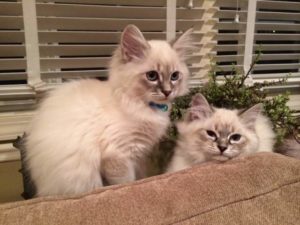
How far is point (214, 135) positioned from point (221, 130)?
0.10ft

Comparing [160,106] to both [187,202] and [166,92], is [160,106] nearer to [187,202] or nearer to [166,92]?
[166,92]

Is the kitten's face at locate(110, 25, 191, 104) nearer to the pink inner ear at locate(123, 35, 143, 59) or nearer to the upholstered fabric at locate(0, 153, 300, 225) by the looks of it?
the pink inner ear at locate(123, 35, 143, 59)

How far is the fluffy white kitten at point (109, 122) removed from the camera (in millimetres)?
1004

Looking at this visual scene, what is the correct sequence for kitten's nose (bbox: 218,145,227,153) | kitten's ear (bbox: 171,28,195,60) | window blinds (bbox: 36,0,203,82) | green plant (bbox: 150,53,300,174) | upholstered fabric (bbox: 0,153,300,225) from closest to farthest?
upholstered fabric (bbox: 0,153,300,225), kitten's nose (bbox: 218,145,227,153), kitten's ear (bbox: 171,28,195,60), green plant (bbox: 150,53,300,174), window blinds (bbox: 36,0,203,82)

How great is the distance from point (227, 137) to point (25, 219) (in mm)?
662

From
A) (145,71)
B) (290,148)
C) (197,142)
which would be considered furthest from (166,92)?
(290,148)

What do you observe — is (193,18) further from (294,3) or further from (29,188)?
(29,188)

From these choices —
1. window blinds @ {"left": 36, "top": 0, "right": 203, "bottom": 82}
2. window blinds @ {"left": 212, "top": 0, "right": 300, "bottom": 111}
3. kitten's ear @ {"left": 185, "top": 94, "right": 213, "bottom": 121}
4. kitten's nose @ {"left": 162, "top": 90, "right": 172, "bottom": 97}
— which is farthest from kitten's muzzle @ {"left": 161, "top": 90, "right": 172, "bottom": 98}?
window blinds @ {"left": 212, "top": 0, "right": 300, "bottom": 111}

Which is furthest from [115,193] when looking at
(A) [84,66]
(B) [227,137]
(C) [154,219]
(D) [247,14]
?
(D) [247,14]

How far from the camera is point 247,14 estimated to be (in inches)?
66.6

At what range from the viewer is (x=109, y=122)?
1.02 m

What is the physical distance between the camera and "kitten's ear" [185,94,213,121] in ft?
3.56

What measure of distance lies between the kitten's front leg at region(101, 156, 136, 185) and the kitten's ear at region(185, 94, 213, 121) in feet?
0.95

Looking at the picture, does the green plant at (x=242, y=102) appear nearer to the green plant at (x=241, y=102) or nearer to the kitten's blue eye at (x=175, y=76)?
the green plant at (x=241, y=102)
